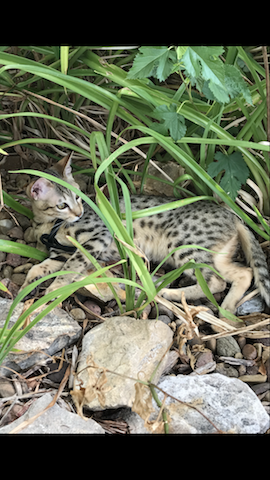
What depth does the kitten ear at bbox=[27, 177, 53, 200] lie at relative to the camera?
2357 millimetres

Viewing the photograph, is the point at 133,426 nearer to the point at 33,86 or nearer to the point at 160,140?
the point at 160,140

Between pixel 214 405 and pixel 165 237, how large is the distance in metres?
1.11

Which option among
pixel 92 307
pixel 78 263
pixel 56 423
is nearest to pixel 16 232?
pixel 78 263

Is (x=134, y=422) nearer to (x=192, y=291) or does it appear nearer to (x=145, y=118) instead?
(x=192, y=291)

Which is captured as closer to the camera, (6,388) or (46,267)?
(6,388)

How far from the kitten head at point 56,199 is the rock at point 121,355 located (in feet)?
2.86

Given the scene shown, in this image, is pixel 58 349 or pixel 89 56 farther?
pixel 89 56

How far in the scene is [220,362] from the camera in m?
1.89

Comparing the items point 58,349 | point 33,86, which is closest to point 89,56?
point 33,86

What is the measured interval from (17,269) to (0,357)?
814 millimetres

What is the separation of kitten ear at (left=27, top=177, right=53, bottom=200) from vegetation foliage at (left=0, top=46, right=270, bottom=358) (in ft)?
0.42

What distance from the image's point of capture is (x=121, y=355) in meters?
1.74

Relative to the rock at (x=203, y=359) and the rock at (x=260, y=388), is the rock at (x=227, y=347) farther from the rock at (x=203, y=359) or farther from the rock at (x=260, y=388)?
the rock at (x=260, y=388)

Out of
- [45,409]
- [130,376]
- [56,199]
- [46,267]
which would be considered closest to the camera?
[45,409]
